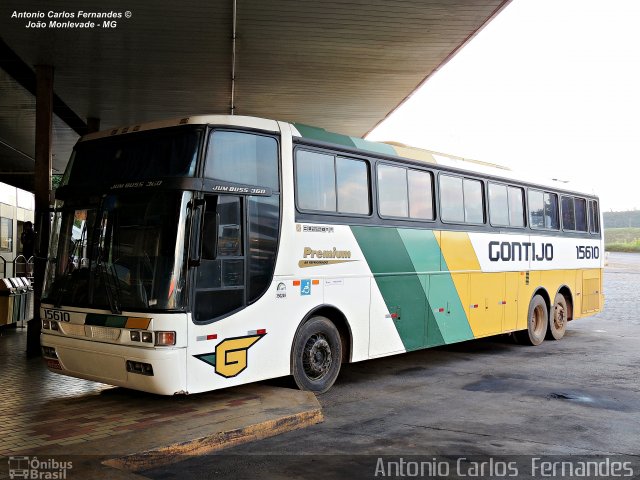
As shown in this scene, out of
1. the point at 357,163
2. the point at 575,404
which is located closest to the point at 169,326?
the point at 357,163

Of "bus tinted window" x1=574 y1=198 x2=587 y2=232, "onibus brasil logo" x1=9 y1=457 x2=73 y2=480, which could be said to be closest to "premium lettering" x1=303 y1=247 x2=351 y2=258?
"onibus brasil logo" x1=9 y1=457 x2=73 y2=480

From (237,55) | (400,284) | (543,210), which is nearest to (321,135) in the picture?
(400,284)

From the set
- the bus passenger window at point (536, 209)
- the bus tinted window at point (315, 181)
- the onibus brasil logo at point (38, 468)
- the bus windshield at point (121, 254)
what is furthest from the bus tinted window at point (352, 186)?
the bus passenger window at point (536, 209)

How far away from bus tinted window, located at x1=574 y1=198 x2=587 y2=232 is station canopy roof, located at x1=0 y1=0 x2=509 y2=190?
4.82 metres

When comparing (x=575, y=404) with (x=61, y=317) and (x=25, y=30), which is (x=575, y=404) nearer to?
(x=61, y=317)

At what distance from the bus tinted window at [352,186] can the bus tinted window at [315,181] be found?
0.14m

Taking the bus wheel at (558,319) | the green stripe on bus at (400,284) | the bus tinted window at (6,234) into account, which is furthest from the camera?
the bus tinted window at (6,234)

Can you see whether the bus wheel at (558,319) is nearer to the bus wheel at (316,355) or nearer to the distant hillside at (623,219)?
the bus wheel at (316,355)

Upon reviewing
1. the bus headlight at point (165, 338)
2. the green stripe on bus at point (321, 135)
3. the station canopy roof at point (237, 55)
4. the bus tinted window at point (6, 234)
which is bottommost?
the bus headlight at point (165, 338)

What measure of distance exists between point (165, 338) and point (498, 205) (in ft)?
26.3

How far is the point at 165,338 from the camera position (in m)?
6.85

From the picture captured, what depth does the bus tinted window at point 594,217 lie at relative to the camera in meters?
16.8

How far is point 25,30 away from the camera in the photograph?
440 inches

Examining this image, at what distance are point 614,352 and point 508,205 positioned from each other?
139 inches
